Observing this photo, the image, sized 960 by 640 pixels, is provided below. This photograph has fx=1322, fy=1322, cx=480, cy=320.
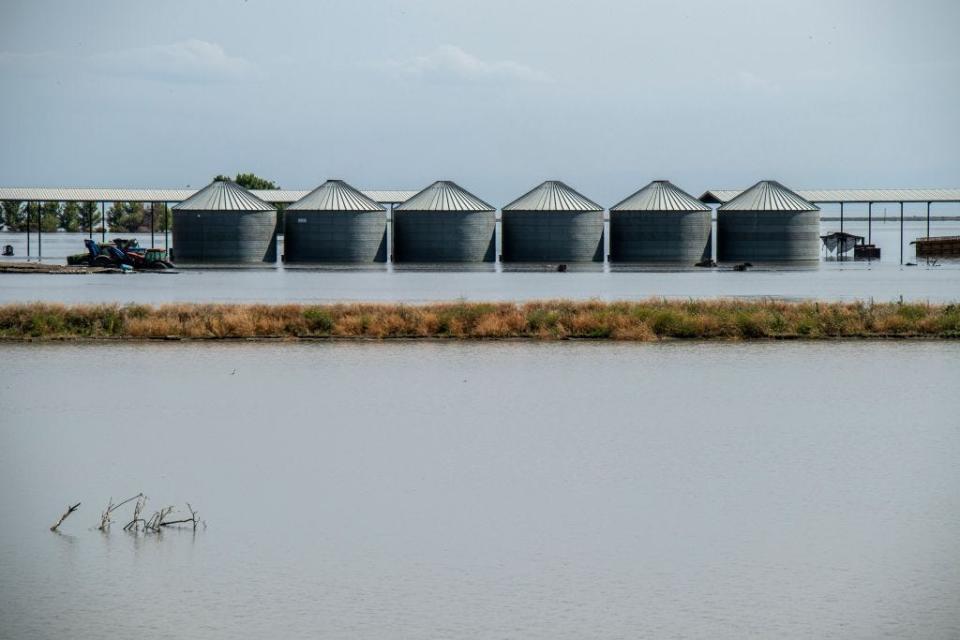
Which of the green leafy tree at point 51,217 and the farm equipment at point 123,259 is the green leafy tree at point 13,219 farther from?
the farm equipment at point 123,259

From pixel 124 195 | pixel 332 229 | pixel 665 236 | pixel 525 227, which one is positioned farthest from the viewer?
pixel 124 195

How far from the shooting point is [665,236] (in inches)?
3573

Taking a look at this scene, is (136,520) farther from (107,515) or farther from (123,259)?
(123,259)

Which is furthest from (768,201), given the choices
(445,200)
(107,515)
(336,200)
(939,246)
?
(107,515)

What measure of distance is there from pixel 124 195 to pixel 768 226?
48.6 m

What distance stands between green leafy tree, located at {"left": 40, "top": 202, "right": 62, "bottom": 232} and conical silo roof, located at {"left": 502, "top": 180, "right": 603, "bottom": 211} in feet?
336

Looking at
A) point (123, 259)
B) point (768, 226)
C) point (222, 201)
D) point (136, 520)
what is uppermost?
point (222, 201)

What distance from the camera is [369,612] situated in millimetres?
9711

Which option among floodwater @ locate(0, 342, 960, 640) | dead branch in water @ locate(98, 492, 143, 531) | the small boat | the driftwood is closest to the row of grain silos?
the small boat

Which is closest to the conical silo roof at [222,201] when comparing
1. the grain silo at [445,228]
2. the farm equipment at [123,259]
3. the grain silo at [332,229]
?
the grain silo at [332,229]

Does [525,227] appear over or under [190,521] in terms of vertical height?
over

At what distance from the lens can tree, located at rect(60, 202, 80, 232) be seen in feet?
581

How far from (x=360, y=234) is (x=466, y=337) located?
58.5 metres

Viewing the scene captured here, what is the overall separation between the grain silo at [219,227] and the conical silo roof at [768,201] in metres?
32.0
